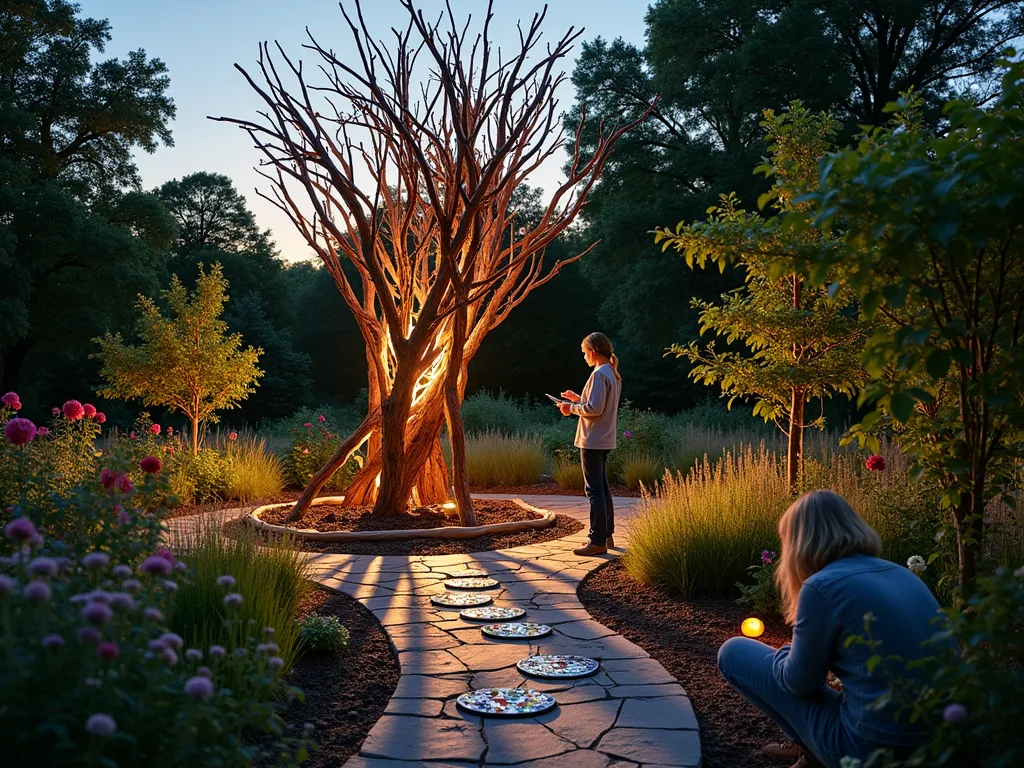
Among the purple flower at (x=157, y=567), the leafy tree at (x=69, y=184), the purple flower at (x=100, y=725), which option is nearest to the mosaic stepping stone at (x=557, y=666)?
the purple flower at (x=157, y=567)

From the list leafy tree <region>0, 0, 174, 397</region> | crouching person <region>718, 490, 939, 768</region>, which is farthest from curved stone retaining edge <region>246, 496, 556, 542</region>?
leafy tree <region>0, 0, 174, 397</region>

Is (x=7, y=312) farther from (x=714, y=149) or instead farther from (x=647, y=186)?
(x=714, y=149)

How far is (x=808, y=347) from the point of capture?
5434mm

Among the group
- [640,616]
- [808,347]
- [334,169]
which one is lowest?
[640,616]

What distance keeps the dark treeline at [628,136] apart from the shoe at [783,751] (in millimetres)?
14104

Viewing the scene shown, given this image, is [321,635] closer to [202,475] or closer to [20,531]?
[20,531]

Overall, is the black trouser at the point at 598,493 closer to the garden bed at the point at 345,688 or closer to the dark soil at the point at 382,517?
the dark soil at the point at 382,517

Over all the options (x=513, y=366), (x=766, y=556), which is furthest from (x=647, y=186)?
(x=766, y=556)

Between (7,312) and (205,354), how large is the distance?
30.6 feet

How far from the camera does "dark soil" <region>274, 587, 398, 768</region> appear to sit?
308 cm

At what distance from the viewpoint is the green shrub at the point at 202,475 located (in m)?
9.16

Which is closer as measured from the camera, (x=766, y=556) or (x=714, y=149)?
(x=766, y=556)

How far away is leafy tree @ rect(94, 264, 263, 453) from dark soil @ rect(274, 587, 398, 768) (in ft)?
22.4

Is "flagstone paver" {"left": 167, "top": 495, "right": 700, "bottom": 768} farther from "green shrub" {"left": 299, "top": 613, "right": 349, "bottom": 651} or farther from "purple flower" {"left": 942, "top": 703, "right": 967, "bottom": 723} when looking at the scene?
"purple flower" {"left": 942, "top": 703, "right": 967, "bottom": 723}
